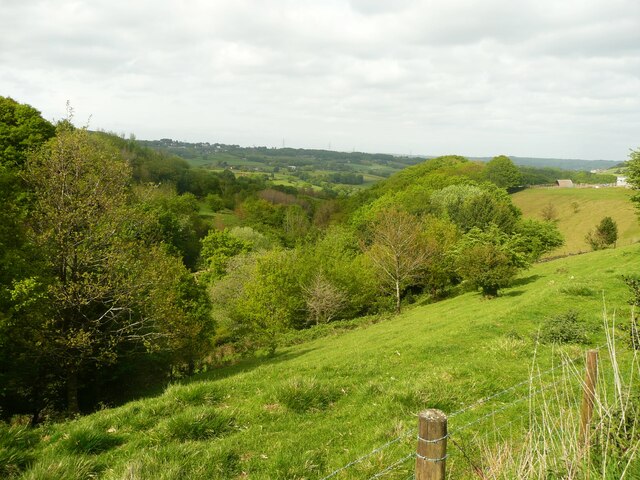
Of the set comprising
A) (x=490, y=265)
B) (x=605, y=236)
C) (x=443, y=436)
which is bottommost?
(x=605, y=236)

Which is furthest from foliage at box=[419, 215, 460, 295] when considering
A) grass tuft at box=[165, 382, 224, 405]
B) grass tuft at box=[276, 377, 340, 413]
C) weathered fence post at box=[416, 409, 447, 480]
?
weathered fence post at box=[416, 409, 447, 480]

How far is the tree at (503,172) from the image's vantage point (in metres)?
114

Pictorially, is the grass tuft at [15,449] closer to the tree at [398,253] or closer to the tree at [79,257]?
the tree at [79,257]

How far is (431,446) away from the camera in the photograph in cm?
399

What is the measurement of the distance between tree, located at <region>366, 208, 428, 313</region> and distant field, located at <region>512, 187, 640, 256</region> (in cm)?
3658

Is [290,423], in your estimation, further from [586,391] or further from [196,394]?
[586,391]

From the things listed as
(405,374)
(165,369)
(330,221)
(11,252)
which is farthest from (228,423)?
(330,221)

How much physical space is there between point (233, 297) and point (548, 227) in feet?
146

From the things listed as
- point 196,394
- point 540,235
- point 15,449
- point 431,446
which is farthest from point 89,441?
point 540,235

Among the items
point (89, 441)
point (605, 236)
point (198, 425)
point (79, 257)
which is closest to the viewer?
point (89, 441)

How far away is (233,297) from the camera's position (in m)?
48.2

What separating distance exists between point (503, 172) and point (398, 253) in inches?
3515

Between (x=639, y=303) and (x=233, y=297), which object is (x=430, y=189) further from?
(x=639, y=303)

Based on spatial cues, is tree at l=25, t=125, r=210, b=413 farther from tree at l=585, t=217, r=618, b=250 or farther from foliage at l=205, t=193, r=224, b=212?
foliage at l=205, t=193, r=224, b=212
